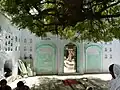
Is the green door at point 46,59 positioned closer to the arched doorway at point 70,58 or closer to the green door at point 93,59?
the arched doorway at point 70,58

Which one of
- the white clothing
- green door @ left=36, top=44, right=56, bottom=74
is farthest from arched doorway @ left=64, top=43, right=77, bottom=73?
the white clothing

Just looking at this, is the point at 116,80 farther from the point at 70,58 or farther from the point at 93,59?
the point at 70,58

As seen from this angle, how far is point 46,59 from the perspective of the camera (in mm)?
14086

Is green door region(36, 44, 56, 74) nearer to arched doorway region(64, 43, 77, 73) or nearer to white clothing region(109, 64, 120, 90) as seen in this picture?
arched doorway region(64, 43, 77, 73)

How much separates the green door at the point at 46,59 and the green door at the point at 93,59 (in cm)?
222

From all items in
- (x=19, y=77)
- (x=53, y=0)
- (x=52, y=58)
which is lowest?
(x=19, y=77)

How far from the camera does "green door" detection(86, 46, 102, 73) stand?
47.9 feet

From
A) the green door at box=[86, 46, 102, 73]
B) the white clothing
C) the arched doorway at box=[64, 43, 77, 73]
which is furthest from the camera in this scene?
Answer: the arched doorway at box=[64, 43, 77, 73]

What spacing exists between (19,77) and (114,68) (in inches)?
345

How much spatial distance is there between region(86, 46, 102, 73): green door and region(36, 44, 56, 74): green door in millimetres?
→ 2222

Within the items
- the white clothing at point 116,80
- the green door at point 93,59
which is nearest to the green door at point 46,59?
the green door at point 93,59

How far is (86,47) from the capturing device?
574 inches

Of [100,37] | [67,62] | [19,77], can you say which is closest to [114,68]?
[100,37]

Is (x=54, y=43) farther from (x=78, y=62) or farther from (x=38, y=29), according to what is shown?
(x=38, y=29)
